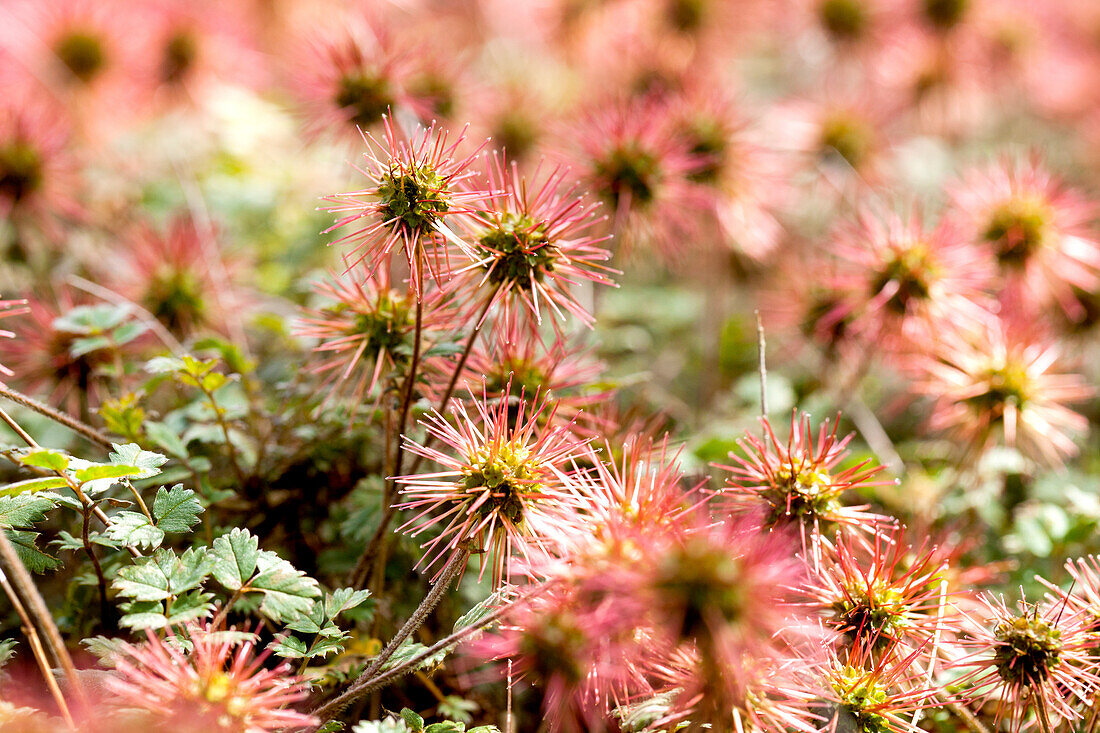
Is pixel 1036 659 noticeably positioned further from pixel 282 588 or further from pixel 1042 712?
pixel 282 588

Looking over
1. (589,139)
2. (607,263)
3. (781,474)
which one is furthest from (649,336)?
(781,474)

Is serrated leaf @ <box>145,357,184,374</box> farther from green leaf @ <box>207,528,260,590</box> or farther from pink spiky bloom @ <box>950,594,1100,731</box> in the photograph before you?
pink spiky bloom @ <box>950,594,1100,731</box>

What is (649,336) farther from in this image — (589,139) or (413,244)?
(413,244)

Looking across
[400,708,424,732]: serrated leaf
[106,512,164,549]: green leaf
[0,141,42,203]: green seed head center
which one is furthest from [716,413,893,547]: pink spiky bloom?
[0,141,42,203]: green seed head center

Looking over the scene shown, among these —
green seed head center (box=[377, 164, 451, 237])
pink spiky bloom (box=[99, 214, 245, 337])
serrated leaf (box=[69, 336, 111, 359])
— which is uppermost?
pink spiky bloom (box=[99, 214, 245, 337])

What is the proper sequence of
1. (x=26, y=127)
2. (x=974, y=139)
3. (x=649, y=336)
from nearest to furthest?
(x=26, y=127)
(x=649, y=336)
(x=974, y=139)

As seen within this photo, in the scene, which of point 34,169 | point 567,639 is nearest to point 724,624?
point 567,639
